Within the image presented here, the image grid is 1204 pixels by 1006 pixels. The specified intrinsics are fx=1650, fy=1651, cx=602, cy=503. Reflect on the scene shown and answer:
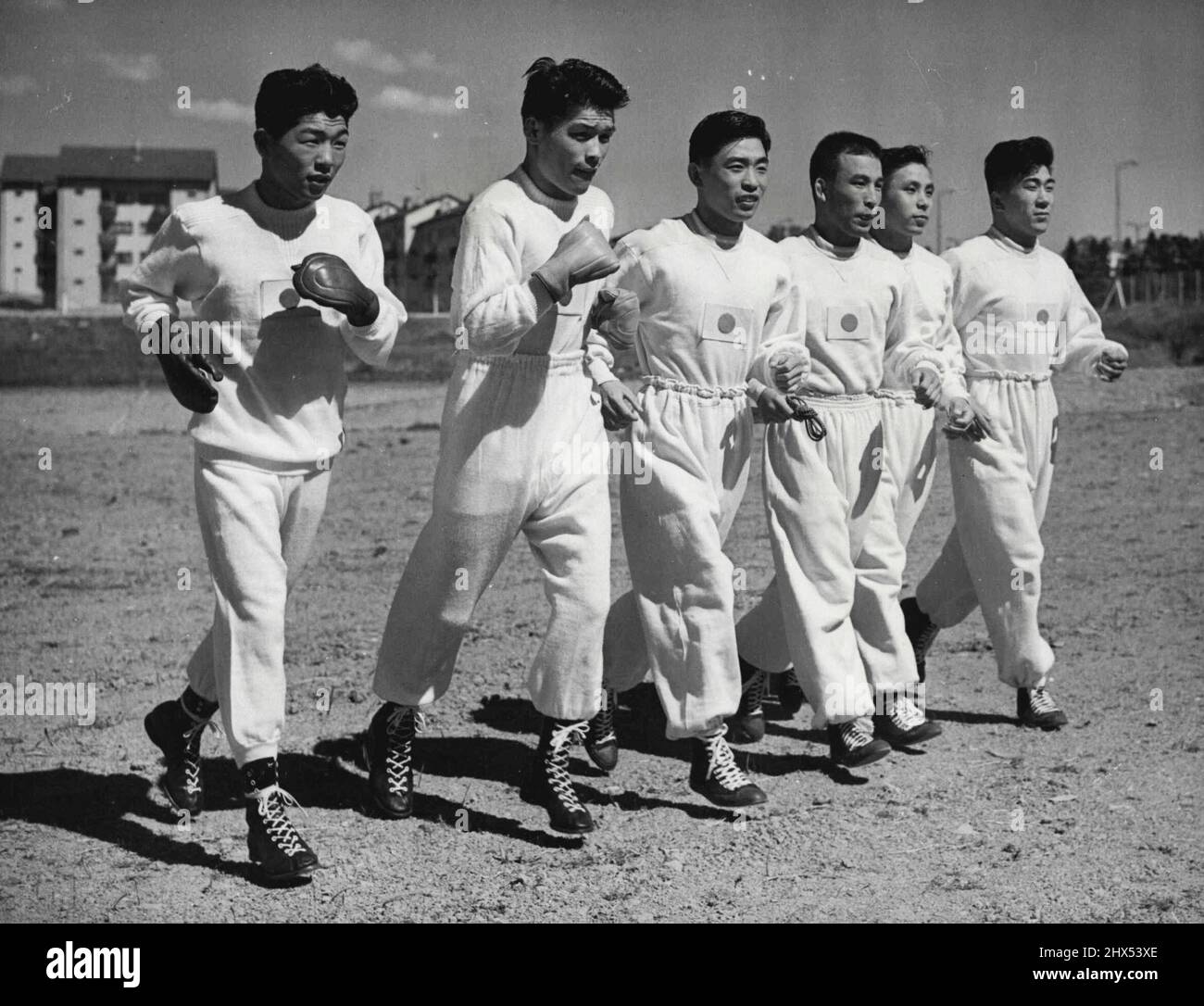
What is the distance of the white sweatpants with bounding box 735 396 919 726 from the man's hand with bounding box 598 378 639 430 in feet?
3.16

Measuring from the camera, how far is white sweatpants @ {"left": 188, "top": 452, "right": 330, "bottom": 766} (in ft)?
15.8

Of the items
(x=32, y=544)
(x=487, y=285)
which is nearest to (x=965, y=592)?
(x=487, y=285)

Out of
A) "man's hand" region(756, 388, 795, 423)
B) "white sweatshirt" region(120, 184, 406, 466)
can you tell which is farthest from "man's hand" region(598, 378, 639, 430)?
"white sweatshirt" region(120, 184, 406, 466)

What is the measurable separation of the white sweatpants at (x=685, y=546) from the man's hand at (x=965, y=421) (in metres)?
0.96

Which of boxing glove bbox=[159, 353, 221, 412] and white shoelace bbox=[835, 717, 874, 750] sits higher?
boxing glove bbox=[159, 353, 221, 412]

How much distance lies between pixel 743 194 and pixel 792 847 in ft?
7.17

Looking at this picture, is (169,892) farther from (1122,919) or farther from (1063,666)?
(1063,666)

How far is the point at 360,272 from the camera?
16.7 feet

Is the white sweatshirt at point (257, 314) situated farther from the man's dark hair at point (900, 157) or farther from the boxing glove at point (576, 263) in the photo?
the man's dark hair at point (900, 157)

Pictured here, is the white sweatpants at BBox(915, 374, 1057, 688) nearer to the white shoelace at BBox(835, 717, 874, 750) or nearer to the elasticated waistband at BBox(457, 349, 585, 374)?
the white shoelace at BBox(835, 717, 874, 750)

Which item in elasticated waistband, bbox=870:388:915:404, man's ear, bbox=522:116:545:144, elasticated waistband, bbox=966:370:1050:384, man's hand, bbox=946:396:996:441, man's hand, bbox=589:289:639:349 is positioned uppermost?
man's ear, bbox=522:116:545:144

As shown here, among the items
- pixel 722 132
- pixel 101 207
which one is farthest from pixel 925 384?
pixel 101 207

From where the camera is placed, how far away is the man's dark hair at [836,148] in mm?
6027

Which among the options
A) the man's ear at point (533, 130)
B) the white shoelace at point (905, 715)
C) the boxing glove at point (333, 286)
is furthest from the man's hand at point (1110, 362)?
the boxing glove at point (333, 286)
